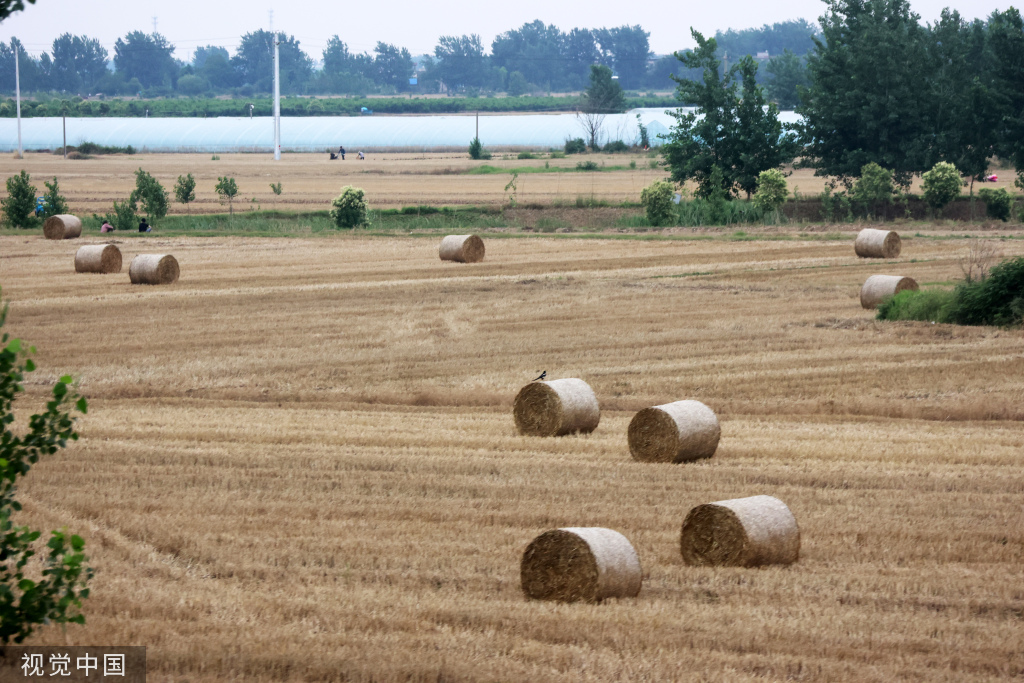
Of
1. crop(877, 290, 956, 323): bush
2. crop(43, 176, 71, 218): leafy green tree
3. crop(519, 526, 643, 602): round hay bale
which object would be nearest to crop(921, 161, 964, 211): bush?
crop(877, 290, 956, 323): bush

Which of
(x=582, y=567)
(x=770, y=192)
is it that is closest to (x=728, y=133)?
(x=770, y=192)

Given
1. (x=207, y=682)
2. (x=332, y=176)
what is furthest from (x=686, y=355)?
(x=332, y=176)

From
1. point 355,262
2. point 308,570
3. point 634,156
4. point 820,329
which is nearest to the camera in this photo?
point 308,570

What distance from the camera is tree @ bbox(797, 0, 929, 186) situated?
46844 mm

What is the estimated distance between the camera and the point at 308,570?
8.45 m

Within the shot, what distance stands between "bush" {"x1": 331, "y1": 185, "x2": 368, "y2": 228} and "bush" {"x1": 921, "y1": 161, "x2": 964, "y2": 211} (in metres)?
21.4

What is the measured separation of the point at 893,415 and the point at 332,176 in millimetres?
55590

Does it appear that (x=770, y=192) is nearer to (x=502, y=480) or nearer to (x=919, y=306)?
(x=919, y=306)

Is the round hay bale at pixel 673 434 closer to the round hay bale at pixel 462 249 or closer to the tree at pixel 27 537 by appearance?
the tree at pixel 27 537

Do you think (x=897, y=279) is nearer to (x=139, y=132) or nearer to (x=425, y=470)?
(x=425, y=470)

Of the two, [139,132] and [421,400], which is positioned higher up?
[139,132]

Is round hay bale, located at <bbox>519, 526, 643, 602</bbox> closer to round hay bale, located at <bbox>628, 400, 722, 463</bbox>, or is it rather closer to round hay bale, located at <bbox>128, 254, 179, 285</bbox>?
round hay bale, located at <bbox>628, 400, 722, 463</bbox>

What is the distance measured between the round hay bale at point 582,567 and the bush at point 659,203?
34.4m

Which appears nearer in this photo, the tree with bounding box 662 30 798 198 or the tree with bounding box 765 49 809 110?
the tree with bounding box 662 30 798 198
